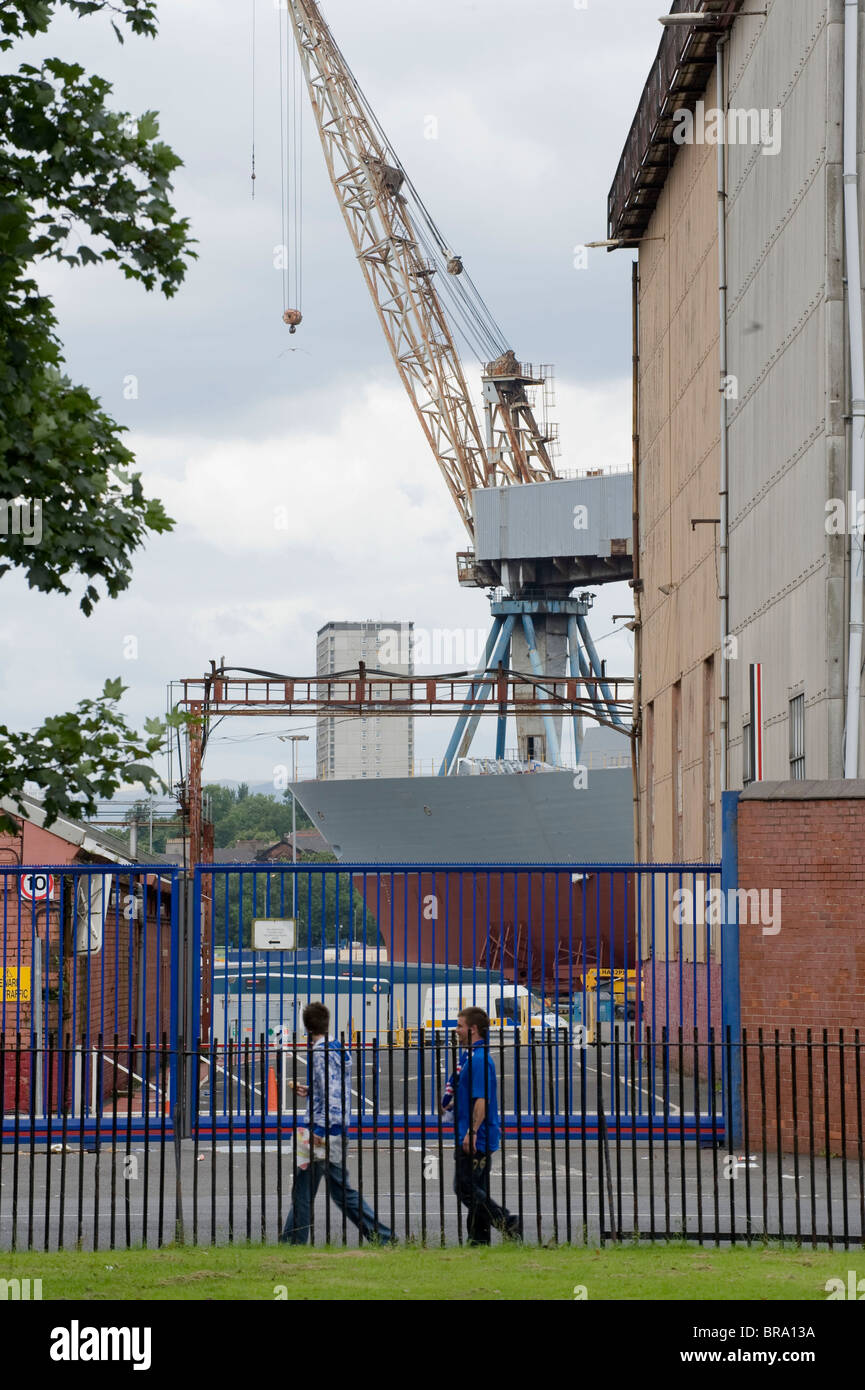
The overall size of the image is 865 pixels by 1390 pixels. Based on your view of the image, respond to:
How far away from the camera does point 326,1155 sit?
11281mm

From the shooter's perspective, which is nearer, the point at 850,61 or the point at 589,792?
the point at 850,61

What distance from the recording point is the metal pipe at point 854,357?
62.0 feet

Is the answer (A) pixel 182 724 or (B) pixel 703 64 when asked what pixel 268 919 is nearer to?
(A) pixel 182 724

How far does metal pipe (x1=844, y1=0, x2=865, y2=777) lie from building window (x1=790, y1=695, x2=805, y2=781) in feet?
6.44

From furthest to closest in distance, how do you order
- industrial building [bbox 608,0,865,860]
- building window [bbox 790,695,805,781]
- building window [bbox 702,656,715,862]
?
building window [bbox 702,656,715,862] → building window [bbox 790,695,805,781] → industrial building [bbox 608,0,865,860]

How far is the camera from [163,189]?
8906mm

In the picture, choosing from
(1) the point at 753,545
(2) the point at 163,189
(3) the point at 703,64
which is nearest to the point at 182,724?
(2) the point at 163,189

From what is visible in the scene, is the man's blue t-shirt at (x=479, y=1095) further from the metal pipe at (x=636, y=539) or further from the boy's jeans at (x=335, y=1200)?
the metal pipe at (x=636, y=539)

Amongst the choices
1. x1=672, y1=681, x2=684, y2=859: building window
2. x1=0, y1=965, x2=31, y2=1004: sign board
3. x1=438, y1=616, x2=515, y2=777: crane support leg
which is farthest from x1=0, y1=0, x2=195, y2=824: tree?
x1=438, y1=616, x2=515, y2=777: crane support leg

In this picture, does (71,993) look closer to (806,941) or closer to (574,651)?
(806,941)

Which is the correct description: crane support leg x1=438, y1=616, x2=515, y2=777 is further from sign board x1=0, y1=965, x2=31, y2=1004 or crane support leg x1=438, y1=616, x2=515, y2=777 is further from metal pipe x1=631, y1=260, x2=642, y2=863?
sign board x1=0, y1=965, x2=31, y2=1004

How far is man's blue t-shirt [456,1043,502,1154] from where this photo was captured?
11.5 meters

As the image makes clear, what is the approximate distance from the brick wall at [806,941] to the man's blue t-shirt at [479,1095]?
5.86 metres
